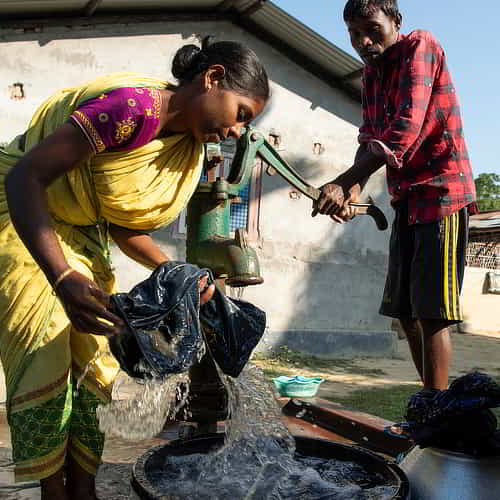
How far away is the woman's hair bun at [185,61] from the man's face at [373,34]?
873mm

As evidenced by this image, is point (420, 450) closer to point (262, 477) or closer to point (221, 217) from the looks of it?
point (262, 477)

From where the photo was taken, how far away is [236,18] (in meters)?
6.89

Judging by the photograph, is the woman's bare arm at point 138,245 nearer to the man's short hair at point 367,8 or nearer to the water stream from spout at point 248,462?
the water stream from spout at point 248,462

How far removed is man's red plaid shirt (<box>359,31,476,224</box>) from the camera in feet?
7.09

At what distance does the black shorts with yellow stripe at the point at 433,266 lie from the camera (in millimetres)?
2133

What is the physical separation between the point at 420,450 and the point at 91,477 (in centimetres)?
91

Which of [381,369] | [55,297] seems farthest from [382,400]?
[55,297]

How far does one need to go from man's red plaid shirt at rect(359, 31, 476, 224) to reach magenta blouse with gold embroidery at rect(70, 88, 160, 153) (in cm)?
93

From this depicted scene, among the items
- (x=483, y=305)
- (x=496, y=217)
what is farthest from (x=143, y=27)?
(x=496, y=217)

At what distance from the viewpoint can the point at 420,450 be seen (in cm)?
157

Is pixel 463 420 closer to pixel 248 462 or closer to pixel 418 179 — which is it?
pixel 248 462

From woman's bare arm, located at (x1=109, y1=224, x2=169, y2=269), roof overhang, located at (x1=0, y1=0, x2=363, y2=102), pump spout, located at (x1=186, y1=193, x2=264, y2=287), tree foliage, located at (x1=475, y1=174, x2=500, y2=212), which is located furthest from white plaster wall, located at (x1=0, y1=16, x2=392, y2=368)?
tree foliage, located at (x1=475, y1=174, x2=500, y2=212)

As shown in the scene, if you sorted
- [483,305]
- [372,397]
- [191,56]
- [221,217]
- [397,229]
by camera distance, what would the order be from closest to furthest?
[191,56]
[221,217]
[397,229]
[372,397]
[483,305]

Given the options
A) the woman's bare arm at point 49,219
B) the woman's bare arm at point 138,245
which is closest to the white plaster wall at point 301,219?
the woman's bare arm at point 138,245
